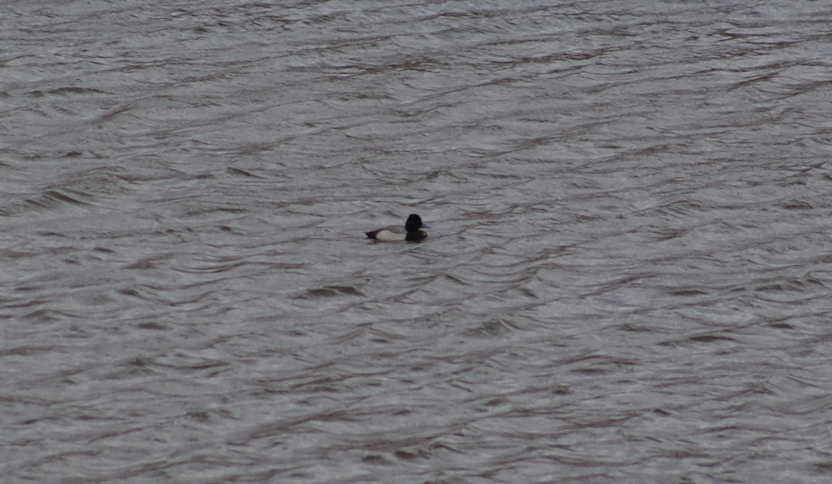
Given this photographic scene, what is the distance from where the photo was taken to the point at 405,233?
14172mm

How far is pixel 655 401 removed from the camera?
11.0 metres

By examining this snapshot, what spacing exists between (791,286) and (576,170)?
13.2 feet

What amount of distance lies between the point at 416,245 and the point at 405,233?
0.59 ft

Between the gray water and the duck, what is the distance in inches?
6.9

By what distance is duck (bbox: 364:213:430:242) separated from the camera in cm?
1412

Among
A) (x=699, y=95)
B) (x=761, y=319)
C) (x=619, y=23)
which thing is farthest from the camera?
(x=619, y=23)

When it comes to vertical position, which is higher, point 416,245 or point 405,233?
point 405,233

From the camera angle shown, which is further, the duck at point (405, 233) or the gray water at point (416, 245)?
the duck at point (405, 233)

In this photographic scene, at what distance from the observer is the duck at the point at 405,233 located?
14.1 metres

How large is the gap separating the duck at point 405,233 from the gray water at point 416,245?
0.57 feet

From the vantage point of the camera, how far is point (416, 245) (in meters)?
14.1

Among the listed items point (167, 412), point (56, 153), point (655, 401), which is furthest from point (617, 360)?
point (56, 153)

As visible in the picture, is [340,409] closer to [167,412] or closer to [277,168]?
[167,412]

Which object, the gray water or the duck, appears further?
the duck
